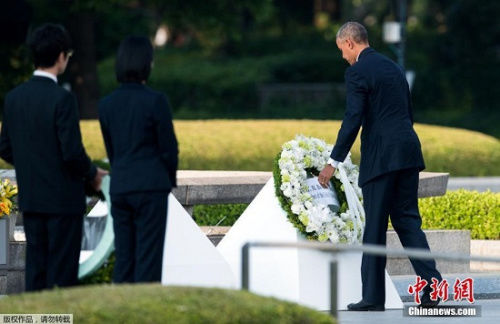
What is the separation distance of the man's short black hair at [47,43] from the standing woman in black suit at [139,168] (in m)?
0.35

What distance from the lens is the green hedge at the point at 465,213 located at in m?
13.6

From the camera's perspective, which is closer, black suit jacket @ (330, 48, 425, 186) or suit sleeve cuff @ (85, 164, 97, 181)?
suit sleeve cuff @ (85, 164, 97, 181)

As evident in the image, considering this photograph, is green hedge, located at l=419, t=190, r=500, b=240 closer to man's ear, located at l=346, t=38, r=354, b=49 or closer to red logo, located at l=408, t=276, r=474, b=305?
red logo, located at l=408, t=276, r=474, b=305

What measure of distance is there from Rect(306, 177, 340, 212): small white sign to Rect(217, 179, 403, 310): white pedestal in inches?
10.7

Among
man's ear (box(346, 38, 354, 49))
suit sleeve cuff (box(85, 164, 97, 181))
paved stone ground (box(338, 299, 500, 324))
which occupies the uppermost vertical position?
man's ear (box(346, 38, 354, 49))

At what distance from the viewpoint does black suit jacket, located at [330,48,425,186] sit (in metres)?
8.97

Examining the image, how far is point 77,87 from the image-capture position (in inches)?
1129

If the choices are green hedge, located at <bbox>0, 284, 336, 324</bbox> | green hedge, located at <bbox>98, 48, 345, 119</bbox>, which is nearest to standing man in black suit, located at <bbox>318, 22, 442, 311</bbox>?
green hedge, located at <bbox>0, 284, 336, 324</bbox>

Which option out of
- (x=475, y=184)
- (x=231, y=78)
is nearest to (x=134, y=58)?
(x=475, y=184)

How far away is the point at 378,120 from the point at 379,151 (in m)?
0.22

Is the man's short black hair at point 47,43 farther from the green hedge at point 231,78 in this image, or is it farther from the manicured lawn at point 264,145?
the green hedge at point 231,78

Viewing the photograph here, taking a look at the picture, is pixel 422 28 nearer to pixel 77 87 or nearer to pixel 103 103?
pixel 77 87

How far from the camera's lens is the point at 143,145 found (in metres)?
7.26

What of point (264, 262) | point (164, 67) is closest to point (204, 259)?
point (264, 262)
